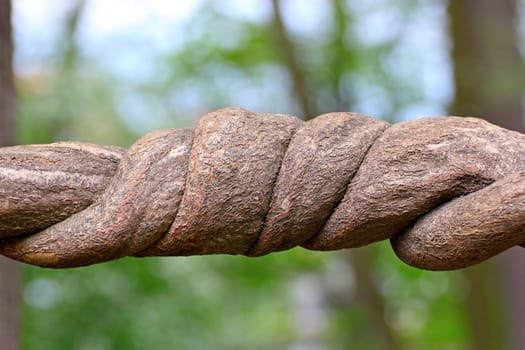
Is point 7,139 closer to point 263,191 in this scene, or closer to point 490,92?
point 263,191

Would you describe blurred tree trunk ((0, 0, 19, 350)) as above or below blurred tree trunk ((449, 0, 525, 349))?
above

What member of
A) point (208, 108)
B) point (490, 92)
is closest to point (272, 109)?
point (208, 108)

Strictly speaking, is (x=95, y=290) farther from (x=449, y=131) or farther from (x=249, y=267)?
(x=449, y=131)

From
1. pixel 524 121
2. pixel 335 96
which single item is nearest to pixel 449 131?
pixel 524 121

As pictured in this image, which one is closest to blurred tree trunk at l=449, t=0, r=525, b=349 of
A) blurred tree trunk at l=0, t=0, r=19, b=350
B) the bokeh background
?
the bokeh background

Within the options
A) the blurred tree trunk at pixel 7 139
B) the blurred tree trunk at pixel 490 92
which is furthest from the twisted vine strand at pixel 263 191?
the blurred tree trunk at pixel 490 92

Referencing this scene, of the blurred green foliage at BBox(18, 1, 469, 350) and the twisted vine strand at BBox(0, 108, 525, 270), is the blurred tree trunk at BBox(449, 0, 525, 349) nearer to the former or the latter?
the blurred green foliage at BBox(18, 1, 469, 350)
